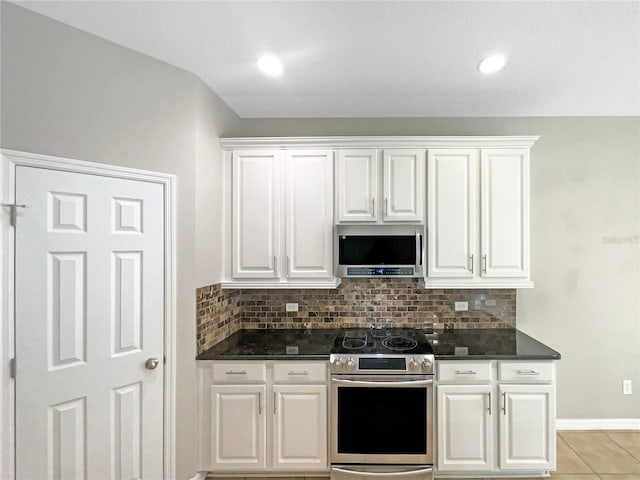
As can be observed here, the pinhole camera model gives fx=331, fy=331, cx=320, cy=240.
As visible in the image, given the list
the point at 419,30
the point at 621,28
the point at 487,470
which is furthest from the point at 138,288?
the point at 621,28

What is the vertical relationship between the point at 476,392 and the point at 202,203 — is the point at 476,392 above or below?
below

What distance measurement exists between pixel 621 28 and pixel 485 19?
0.78m

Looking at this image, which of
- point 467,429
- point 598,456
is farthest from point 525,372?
point 598,456

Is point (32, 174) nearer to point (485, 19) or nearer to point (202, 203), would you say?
point (202, 203)

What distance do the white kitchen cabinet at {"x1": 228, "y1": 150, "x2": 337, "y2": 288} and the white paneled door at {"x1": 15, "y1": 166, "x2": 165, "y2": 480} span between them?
2.25 ft

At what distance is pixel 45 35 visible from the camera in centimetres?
162

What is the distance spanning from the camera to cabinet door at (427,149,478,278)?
2559mm

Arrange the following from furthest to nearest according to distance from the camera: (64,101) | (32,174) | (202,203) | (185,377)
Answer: (202,203), (185,377), (64,101), (32,174)

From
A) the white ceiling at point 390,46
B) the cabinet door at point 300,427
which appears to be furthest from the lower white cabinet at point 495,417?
the white ceiling at point 390,46

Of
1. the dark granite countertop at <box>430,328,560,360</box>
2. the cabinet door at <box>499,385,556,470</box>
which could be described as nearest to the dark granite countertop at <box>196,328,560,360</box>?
the dark granite countertop at <box>430,328,560,360</box>

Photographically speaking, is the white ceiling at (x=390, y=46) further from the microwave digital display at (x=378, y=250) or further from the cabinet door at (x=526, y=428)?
the cabinet door at (x=526, y=428)

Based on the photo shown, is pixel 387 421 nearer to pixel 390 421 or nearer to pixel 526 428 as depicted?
pixel 390 421

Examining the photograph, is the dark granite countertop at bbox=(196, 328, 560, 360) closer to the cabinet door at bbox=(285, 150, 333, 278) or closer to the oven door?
the oven door

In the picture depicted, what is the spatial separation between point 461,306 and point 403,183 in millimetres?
Result: 1213
